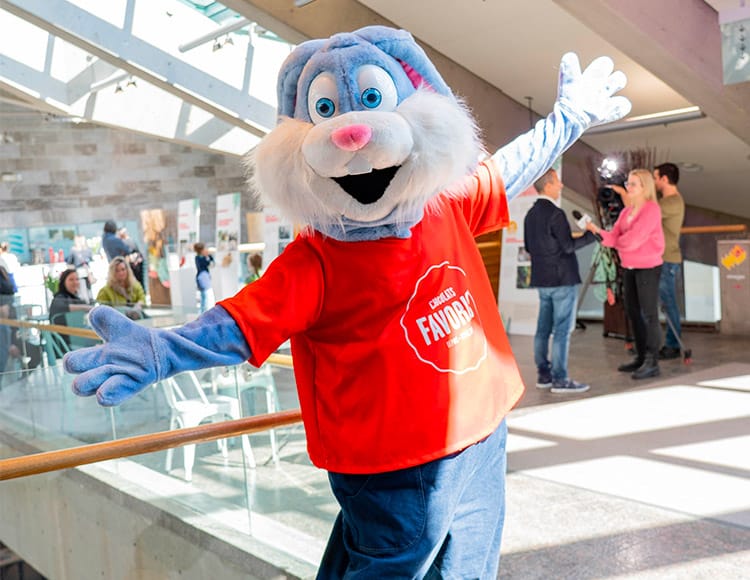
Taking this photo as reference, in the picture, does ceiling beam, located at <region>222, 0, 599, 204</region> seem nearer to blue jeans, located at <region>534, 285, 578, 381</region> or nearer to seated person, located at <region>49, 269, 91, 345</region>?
blue jeans, located at <region>534, 285, 578, 381</region>

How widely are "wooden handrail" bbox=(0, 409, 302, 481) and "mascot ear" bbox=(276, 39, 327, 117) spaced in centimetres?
104

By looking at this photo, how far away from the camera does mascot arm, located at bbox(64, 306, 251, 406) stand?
1.30m

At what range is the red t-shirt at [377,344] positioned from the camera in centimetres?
151

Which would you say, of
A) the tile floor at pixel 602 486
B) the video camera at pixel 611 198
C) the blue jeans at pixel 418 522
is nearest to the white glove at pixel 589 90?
the blue jeans at pixel 418 522

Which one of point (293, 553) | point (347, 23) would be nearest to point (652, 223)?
point (347, 23)

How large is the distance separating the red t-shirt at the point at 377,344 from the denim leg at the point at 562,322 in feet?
12.1

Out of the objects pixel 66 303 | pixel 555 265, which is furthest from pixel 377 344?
pixel 66 303

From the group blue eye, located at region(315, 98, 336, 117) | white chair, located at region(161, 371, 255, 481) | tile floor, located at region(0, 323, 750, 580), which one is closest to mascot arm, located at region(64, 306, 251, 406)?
blue eye, located at region(315, 98, 336, 117)

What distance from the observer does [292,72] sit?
1645 millimetres

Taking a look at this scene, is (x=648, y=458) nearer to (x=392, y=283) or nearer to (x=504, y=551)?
(x=504, y=551)

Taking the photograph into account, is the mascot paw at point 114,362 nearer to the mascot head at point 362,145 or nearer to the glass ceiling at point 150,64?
the mascot head at point 362,145

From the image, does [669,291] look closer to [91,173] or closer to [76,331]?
[76,331]

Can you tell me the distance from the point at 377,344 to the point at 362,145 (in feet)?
1.18

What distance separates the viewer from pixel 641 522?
3.06 m
